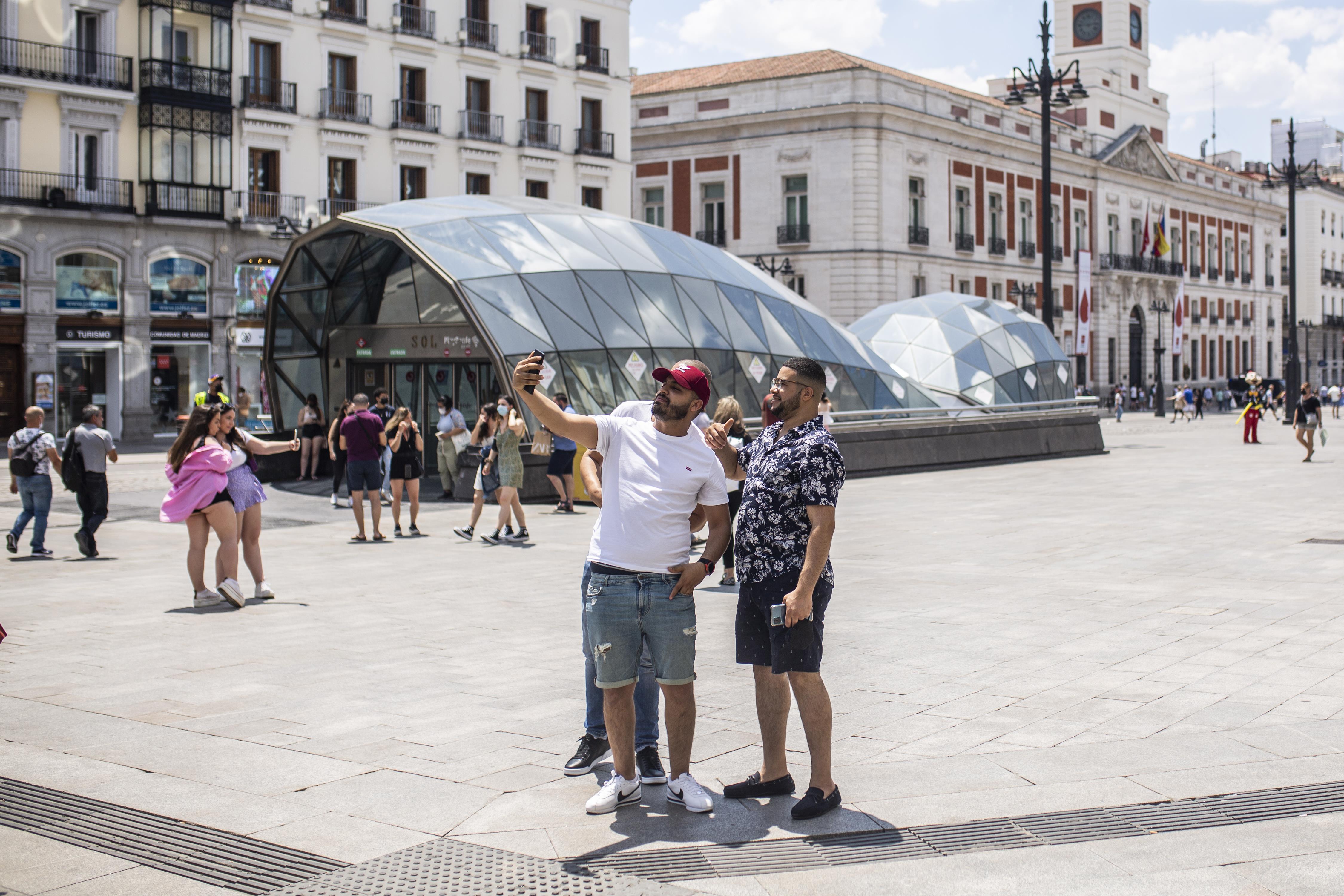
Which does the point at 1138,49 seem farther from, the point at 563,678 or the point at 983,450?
the point at 563,678

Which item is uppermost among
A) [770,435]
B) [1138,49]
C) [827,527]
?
[1138,49]

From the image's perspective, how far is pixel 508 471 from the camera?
1502 cm

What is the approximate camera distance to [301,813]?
5.12m

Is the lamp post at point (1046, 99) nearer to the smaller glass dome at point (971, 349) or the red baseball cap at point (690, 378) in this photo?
the smaller glass dome at point (971, 349)

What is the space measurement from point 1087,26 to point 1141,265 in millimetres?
15337

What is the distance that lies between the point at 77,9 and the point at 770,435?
36.9m

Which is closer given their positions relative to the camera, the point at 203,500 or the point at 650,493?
the point at 650,493

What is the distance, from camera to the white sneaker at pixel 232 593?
9977mm

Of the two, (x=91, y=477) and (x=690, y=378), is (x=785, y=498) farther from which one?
(x=91, y=477)

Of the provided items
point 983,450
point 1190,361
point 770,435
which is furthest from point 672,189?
point 770,435

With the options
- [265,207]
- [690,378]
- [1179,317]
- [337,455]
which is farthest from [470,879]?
[1179,317]

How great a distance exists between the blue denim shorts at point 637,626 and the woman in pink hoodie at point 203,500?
5.66 metres

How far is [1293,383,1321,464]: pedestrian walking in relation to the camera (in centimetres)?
2580

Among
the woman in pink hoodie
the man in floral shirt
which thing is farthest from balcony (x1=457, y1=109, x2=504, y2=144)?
the man in floral shirt
